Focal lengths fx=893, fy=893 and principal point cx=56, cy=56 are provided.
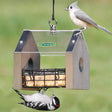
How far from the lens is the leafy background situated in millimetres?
A: 13547

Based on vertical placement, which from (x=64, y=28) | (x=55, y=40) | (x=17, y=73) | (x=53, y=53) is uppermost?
(x=64, y=28)

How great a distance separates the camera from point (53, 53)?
9.22 m

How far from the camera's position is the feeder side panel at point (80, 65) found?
884 centimetres

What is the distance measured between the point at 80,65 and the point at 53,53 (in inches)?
12.1

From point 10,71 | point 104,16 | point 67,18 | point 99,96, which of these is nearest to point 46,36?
point 99,96

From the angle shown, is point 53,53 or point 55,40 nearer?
point 55,40

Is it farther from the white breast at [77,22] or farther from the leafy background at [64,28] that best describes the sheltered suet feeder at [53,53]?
the leafy background at [64,28]

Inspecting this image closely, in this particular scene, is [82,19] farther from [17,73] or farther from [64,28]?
[64,28]

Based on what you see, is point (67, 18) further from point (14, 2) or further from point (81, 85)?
point (81, 85)

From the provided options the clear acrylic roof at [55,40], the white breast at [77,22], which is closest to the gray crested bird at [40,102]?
the clear acrylic roof at [55,40]

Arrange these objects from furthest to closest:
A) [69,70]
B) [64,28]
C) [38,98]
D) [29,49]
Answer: [64,28] → [29,49] → [38,98] → [69,70]

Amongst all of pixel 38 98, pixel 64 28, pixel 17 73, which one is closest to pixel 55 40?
pixel 17 73

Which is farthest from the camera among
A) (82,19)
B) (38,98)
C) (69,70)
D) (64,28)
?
(64,28)

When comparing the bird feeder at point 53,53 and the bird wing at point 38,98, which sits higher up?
the bird feeder at point 53,53
